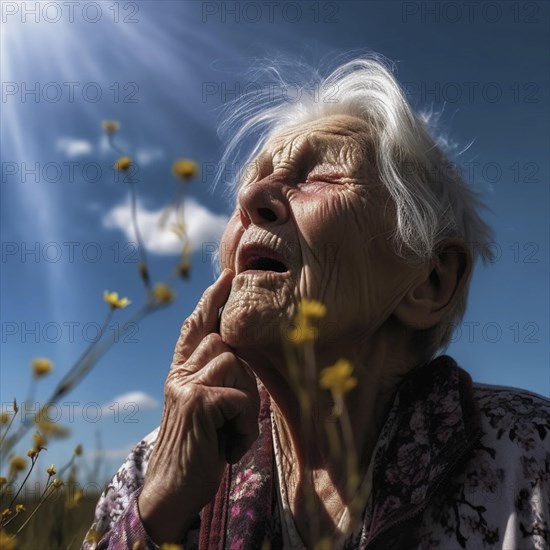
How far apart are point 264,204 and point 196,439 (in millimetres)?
1029

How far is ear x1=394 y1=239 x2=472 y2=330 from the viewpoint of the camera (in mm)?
3047

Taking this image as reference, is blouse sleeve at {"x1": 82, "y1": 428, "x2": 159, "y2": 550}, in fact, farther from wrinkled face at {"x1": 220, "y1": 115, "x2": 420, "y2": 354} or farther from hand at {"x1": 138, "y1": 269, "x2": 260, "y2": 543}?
wrinkled face at {"x1": 220, "y1": 115, "x2": 420, "y2": 354}

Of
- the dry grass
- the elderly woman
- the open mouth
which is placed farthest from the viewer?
the open mouth

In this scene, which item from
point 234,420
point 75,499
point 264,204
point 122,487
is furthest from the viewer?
point 122,487

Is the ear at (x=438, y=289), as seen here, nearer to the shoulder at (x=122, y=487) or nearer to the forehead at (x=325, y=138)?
the forehead at (x=325, y=138)

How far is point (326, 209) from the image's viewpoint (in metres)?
2.92

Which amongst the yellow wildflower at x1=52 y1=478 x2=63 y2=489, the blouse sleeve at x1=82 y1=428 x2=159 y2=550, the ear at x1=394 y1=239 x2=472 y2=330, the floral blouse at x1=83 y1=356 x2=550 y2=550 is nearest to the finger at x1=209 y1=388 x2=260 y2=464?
the floral blouse at x1=83 y1=356 x2=550 y2=550

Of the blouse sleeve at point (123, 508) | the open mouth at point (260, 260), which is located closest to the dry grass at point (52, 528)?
the blouse sleeve at point (123, 508)

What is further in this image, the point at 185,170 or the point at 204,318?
the point at 204,318

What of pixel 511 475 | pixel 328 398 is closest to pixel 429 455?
pixel 511 475

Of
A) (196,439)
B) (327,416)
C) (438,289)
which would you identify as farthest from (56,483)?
(438,289)

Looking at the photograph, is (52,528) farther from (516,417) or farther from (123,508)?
(516,417)

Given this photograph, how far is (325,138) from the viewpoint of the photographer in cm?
321

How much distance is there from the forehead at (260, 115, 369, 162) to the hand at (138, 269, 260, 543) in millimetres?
1056
